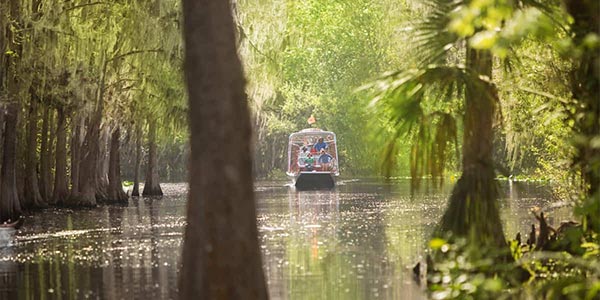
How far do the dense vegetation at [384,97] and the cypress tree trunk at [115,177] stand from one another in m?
0.09

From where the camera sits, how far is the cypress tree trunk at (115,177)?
167ft

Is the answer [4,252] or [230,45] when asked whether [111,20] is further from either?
[230,45]

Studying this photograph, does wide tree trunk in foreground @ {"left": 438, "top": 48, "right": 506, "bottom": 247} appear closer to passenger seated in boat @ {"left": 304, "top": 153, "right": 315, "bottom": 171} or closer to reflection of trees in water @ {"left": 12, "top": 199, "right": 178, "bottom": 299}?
reflection of trees in water @ {"left": 12, "top": 199, "right": 178, "bottom": 299}

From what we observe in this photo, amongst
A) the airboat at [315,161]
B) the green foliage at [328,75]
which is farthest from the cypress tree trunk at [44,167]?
the green foliage at [328,75]

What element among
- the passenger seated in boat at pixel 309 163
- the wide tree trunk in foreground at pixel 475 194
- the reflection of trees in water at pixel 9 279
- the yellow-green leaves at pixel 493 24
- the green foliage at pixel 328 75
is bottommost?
the reflection of trees in water at pixel 9 279

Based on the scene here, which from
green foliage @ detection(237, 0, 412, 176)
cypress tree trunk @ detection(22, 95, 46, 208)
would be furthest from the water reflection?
green foliage @ detection(237, 0, 412, 176)

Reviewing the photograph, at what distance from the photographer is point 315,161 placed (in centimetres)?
6862

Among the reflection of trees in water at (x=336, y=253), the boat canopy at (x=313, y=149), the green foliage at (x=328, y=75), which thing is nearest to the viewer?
the reflection of trees in water at (x=336, y=253)

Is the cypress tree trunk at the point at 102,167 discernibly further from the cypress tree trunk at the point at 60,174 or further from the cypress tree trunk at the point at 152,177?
the cypress tree trunk at the point at 152,177

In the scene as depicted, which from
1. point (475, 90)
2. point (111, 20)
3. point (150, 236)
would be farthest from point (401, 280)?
point (111, 20)

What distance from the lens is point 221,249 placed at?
11.6 metres

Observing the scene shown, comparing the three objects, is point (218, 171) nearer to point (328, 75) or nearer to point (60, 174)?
point (60, 174)

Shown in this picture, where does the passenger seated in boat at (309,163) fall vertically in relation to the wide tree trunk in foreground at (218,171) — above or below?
above

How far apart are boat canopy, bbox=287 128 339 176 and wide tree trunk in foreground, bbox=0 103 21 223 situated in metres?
31.9
